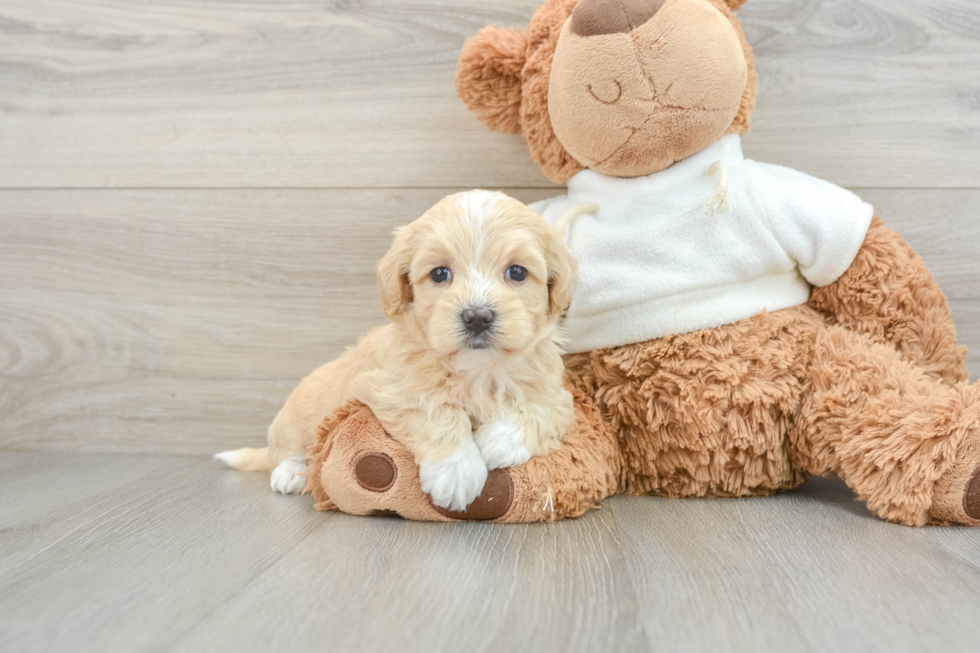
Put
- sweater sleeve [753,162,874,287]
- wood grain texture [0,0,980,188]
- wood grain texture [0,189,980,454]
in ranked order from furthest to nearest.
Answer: wood grain texture [0,189,980,454] < wood grain texture [0,0,980,188] < sweater sleeve [753,162,874,287]

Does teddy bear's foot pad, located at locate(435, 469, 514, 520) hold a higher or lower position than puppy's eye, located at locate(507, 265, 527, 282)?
lower

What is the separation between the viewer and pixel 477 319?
100 cm

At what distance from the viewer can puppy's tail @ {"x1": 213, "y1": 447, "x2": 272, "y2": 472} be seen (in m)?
1.58

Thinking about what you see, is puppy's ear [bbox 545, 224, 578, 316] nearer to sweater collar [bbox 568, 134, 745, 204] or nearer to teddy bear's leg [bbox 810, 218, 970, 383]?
sweater collar [bbox 568, 134, 745, 204]

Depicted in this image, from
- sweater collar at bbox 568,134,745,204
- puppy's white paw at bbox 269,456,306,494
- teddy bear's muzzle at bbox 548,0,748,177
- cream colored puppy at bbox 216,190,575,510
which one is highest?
teddy bear's muzzle at bbox 548,0,748,177

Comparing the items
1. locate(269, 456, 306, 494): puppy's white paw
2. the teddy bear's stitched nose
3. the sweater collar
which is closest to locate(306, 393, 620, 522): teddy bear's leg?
locate(269, 456, 306, 494): puppy's white paw

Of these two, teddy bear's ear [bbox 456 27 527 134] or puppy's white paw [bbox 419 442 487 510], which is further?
teddy bear's ear [bbox 456 27 527 134]

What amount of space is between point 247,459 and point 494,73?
99 cm

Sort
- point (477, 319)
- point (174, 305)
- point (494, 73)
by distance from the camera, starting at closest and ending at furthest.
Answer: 1. point (477, 319)
2. point (494, 73)
3. point (174, 305)

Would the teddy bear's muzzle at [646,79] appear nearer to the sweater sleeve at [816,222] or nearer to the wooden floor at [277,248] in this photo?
the sweater sleeve at [816,222]

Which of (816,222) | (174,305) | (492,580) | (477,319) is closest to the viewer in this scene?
(492,580)

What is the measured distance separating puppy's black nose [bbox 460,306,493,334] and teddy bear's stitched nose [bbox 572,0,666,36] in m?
0.51

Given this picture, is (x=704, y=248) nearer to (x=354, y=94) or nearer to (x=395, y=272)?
(x=395, y=272)

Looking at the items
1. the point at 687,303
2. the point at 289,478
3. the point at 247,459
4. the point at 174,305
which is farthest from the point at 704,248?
the point at 174,305
